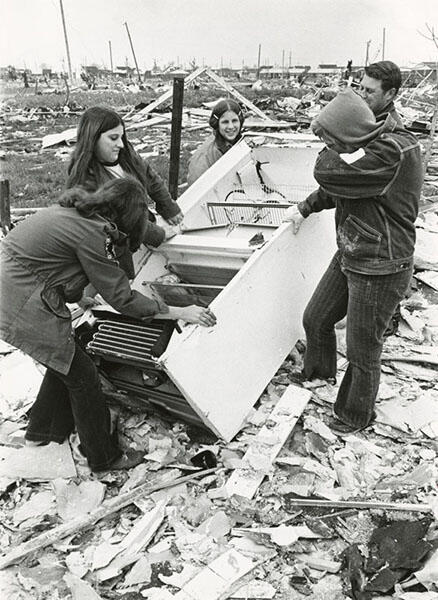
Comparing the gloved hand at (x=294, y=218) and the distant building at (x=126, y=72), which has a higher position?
the gloved hand at (x=294, y=218)

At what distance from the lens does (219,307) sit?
3238mm

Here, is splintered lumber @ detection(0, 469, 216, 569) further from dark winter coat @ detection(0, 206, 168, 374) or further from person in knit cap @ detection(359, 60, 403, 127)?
A: person in knit cap @ detection(359, 60, 403, 127)

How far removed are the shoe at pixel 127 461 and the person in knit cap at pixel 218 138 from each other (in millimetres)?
2696

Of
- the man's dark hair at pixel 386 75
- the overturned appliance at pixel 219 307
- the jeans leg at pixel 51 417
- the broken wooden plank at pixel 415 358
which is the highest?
the man's dark hair at pixel 386 75

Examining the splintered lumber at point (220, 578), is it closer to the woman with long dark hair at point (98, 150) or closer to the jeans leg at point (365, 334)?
the jeans leg at point (365, 334)

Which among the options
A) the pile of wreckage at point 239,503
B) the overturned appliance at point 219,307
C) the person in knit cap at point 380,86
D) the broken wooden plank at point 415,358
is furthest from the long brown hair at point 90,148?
the broken wooden plank at point 415,358

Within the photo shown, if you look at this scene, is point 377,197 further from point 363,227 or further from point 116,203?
point 116,203

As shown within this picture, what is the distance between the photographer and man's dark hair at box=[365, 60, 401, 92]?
3.39 metres

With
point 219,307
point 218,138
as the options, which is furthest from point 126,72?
point 219,307

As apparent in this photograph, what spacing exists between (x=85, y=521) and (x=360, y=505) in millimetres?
1335

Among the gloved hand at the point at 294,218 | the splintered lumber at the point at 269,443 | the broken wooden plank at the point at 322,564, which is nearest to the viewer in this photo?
the broken wooden plank at the point at 322,564

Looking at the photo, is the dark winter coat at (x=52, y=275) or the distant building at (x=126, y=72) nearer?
the dark winter coat at (x=52, y=275)

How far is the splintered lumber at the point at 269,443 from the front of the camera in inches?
124

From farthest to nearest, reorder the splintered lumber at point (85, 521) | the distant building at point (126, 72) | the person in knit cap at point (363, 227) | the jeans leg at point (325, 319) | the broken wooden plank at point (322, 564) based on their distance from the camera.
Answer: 1. the distant building at point (126, 72)
2. the jeans leg at point (325, 319)
3. the person in knit cap at point (363, 227)
4. the splintered lumber at point (85, 521)
5. the broken wooden plank at point (322, 564)
